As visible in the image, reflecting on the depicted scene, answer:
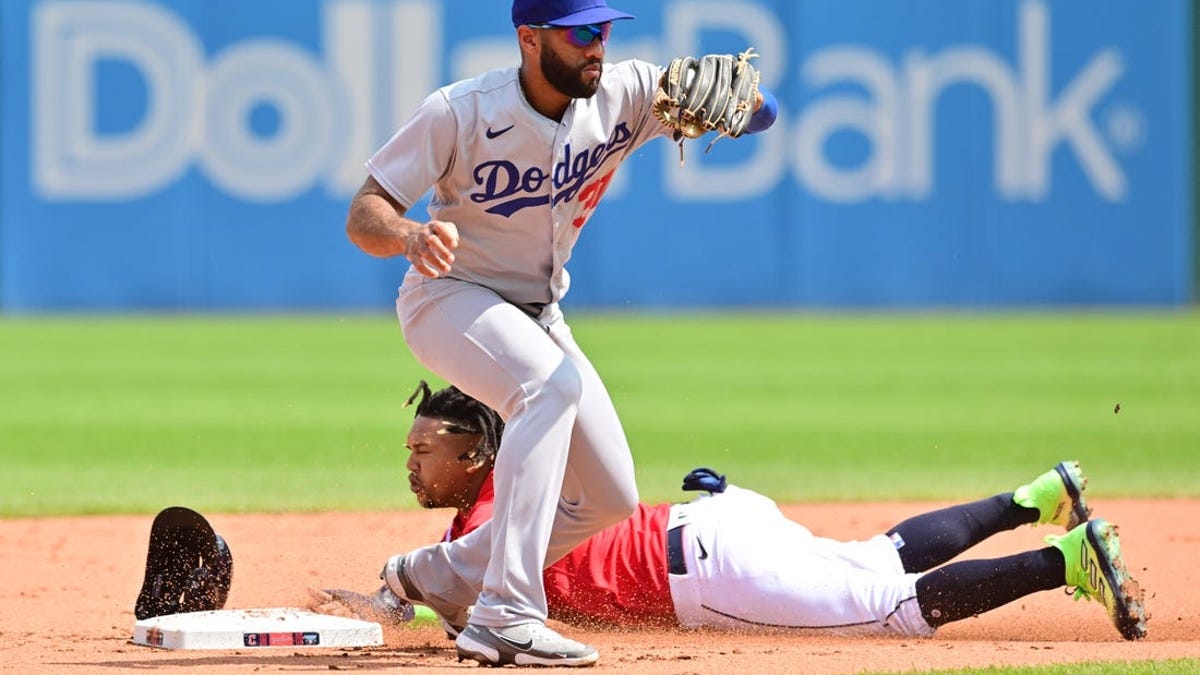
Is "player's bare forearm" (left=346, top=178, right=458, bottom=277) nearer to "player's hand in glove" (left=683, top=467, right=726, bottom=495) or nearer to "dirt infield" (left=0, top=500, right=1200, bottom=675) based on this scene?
"dirt infield" (left=0, top=500, right=1200, bottom=675)

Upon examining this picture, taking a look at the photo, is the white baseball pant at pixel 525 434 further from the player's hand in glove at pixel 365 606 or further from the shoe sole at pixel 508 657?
the player's hand in glove at pixel 365 606

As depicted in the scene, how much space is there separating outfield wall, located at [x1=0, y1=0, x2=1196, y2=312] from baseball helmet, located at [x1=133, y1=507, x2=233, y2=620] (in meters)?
13.8

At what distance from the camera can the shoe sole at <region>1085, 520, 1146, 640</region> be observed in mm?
4645

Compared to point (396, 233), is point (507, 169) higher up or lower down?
higher up

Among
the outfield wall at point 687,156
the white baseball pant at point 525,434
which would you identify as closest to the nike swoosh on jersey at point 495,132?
the white baseball pant at point 525,434

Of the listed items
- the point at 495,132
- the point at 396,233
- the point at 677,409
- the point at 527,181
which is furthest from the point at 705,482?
the point at 677,409

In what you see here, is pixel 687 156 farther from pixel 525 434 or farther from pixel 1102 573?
pixel 525 434

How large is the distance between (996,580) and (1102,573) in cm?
27

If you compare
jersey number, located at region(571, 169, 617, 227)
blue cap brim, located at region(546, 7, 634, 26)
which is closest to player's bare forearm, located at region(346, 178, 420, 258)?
jersey number, located at region(571, 169, 617, 227)

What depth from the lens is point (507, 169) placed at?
4594 mm

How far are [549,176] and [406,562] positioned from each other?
117 cm

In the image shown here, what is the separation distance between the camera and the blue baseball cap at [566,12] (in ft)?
14.9

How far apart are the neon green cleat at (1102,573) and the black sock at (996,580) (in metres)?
0.04

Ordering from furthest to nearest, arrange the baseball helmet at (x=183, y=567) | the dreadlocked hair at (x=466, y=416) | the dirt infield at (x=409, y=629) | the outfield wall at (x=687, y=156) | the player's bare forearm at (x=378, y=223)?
the outfield wall at (x=687, y=156) → the baseball helmet at (x=183, y=567) → the dreadlocked hair at (x=466, y=416) → the dirt infield at (x=409, y=629) → the player's bare forearm at (x=378, y=223)
